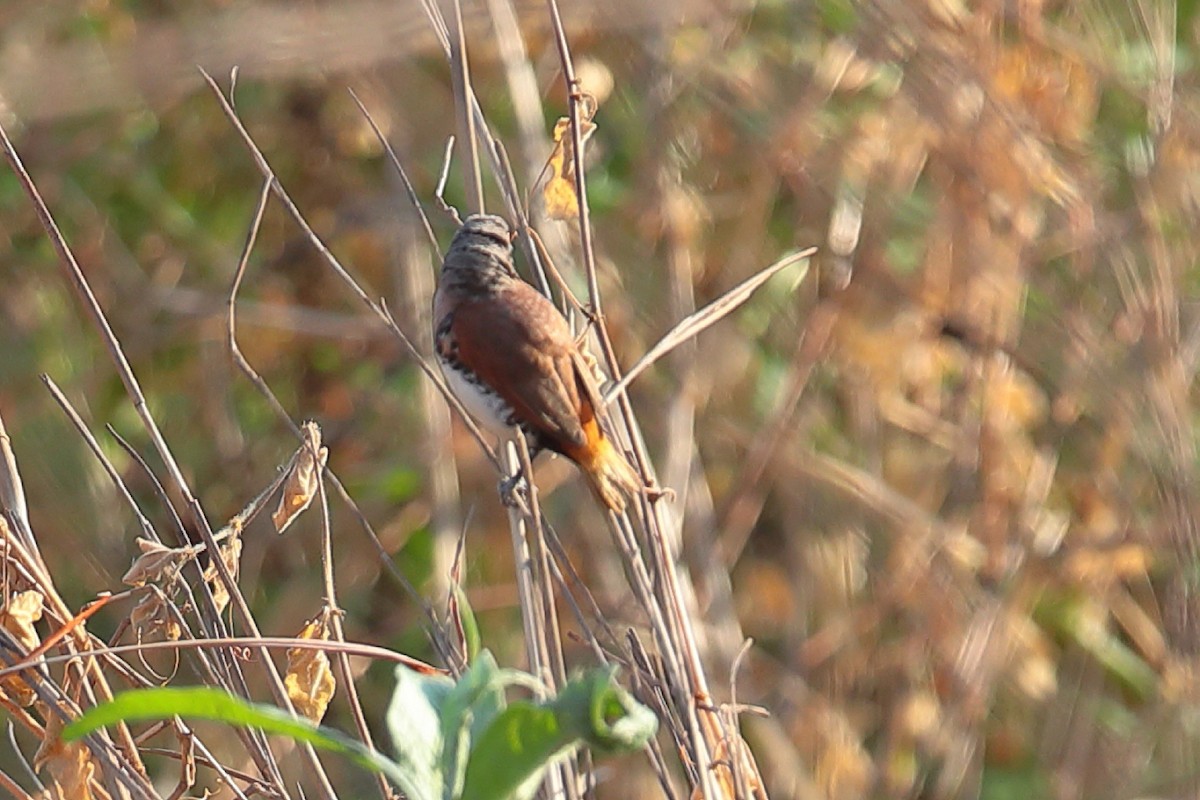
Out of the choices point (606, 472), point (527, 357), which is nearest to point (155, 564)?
point (606, 472)

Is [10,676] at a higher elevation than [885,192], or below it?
higher

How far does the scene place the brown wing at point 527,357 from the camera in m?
2.79

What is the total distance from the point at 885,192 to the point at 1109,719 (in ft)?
5.47

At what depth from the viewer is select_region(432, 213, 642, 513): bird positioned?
2.77 meters

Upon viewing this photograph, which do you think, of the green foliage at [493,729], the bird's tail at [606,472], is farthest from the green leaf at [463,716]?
the bird's tail at [606,472]

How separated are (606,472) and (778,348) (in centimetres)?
153

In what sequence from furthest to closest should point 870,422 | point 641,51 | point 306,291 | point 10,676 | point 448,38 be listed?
1. point 306,291
2. point 870,422
3. point 641,51
4. point 448,38
5. point 10,676

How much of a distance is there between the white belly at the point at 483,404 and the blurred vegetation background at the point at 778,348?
0.50 m

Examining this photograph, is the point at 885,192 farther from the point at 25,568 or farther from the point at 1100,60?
the point at 25,568

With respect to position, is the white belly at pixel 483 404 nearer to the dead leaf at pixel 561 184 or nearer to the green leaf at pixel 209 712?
the dead leaf at pixel 561 184

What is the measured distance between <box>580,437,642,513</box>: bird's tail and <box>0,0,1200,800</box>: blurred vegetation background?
2.40 feet

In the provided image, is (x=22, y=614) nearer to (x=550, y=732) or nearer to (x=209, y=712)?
(x=209, y=712)

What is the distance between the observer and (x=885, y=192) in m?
3.83

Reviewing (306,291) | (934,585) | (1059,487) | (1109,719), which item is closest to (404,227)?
(306,291)
